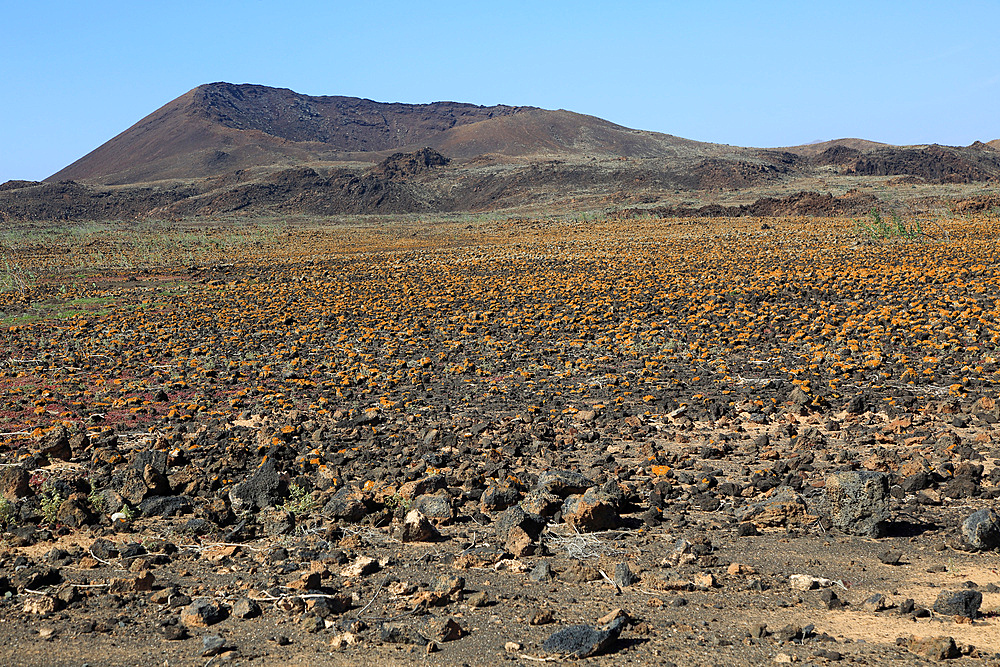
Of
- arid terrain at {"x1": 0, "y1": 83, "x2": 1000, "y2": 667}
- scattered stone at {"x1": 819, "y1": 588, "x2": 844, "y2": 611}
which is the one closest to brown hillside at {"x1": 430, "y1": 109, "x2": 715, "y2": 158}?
arid terrain at {"x1": 0, "y1": 83, "x2": 1000, "y2": 667}

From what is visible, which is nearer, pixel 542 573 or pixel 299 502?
pixel 542 573

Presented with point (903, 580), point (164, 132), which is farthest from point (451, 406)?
point (164, 132)

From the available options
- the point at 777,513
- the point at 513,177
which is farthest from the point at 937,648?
the point at 513,177

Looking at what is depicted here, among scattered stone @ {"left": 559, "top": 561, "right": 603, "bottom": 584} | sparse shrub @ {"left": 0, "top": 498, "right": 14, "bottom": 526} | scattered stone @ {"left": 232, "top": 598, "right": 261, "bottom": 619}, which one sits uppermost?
sparse shrub @ {"left": 0, "top": 498, "right": 14, "bottom": 526}

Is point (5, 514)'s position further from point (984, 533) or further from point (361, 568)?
point (984, 533)

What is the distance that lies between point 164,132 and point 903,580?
507 feet

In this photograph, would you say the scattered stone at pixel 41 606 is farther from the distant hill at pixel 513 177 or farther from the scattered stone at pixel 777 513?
the distant hill at pixel 513 177

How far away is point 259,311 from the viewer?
47.5 feet

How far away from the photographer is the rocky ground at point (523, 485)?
3.42m

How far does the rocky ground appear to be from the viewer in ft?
11.2

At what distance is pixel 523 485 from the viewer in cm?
531

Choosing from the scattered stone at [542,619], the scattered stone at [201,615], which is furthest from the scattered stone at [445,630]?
the scattered stone at [201,615]

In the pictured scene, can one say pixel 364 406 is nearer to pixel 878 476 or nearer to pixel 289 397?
pixel 289 397

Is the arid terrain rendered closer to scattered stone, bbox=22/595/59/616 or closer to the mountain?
scattered stone, bbox=22/595/59/616
